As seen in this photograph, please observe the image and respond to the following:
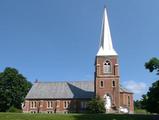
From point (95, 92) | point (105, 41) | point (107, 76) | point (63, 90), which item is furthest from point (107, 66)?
point (63, 90)

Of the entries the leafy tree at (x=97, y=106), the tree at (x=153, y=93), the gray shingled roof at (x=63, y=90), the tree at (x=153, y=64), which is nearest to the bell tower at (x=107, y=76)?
the leafy tree at (x=97, y=106)

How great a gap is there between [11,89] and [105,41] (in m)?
32.5

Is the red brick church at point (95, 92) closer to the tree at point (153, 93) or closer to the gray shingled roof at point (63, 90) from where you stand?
the gray shingled roof at point (63, 90)

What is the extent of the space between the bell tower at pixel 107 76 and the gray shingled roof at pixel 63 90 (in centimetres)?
890

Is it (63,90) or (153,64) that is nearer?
(153,64)

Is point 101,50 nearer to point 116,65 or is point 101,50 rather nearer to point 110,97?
point 116,65

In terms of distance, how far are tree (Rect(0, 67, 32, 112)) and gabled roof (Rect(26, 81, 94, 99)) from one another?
6871 mm

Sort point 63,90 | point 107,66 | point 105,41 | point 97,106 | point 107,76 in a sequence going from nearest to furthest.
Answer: point 97,106
point 107,76
point 107,66
point 105,41
point 63,90

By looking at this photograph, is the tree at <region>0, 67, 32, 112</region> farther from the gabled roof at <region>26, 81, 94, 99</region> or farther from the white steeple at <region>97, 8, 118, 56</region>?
the white steeple at <region>97, 8, 118, 56</region>

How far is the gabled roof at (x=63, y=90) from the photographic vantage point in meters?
88.2

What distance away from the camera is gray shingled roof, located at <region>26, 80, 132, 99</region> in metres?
88.2

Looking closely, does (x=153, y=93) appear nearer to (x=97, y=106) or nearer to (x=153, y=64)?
(x=153, y=64)

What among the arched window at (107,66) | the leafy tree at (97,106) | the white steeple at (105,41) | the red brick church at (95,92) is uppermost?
the white steeple at (105,41)

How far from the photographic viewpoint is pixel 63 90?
9081 cm
